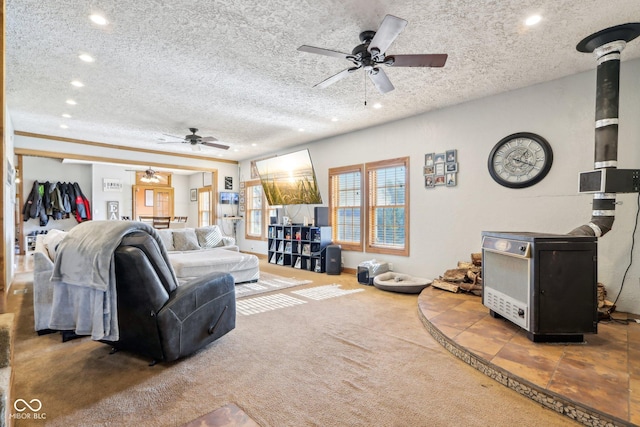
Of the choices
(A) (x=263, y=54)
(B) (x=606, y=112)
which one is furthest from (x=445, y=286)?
(A) (x=263, y=54)

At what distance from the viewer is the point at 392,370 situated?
7.72 ft

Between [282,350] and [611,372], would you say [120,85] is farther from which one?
[611,372]

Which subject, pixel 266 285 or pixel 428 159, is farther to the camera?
pixel 266 285

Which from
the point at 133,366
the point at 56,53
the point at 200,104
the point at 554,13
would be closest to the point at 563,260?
the point at 554,13

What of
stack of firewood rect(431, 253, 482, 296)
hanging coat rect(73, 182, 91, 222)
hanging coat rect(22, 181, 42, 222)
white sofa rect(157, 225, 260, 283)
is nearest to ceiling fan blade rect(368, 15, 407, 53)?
stack of firewood rect(431, 253, 482, 296)

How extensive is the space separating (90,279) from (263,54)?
2.58 metres

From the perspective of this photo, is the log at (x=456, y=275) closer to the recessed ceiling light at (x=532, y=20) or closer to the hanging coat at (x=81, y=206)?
the recessed ceiling light at (x=532, y=20)

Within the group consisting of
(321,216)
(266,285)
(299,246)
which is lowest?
(266,285)

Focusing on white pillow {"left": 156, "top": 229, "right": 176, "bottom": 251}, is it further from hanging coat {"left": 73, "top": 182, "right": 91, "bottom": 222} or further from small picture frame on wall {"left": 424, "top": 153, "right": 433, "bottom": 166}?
hanging coat {"left": 73, "top": 182, "right": 91, "bottom": 222}

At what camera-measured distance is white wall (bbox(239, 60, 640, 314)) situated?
3355 mm

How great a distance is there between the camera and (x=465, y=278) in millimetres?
4172

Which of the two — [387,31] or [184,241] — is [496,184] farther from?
[184,241]

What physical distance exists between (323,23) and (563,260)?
280 cm

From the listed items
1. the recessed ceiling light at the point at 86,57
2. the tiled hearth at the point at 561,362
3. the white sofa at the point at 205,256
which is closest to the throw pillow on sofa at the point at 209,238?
the white sofa at the point at 205,256
